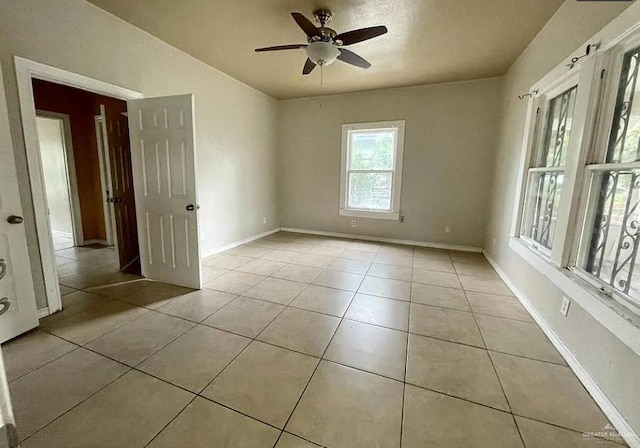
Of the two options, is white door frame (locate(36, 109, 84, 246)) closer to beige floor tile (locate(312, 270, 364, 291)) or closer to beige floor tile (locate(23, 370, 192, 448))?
beige floor tile (locate(23, 370, 192, 448))

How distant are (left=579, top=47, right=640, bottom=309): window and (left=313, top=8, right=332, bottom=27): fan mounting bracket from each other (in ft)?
6.82

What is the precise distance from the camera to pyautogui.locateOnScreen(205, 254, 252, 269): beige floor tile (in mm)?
3576

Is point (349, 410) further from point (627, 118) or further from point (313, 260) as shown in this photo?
point (313, 260)

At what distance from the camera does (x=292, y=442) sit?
1.29 meters

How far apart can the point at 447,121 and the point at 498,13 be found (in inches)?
75.0

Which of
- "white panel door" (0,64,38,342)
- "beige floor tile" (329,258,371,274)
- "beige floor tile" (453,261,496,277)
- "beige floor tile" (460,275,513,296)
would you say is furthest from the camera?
"beige floor tile" (329,258,371,274)

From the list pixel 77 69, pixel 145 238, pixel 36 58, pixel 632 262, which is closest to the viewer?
pixel 632 262

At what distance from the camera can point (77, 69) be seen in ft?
7.66

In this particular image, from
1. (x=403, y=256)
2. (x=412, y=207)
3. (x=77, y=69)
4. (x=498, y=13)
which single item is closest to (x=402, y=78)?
(x=498, y=13)

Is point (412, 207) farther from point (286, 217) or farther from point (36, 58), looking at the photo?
point (36, 58)

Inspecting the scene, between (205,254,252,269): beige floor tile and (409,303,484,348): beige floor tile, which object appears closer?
(409,303,484,348): beige floor tile

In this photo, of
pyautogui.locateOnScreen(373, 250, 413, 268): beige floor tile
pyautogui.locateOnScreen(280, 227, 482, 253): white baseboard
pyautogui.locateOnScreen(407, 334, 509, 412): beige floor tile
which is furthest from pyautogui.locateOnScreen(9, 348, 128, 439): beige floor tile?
pyautogui.locateOnScreen(280, 227, 482, 253): white baseboard

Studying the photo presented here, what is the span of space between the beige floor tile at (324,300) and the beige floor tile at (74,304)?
1.79 m

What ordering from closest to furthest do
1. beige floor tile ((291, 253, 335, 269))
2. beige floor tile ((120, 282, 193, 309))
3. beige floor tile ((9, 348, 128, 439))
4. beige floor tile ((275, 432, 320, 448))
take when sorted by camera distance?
beige floor tile ((275, 432, 320, 448)) → beige floor tile ((9, 348, 128, 439)) → beige floor tile ((120, 282, 193, 309)) → beige floor tile ((291, 253, 335, 269))
